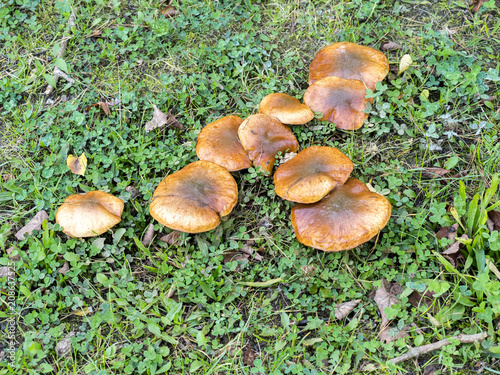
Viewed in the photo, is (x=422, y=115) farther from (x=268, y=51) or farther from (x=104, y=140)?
(x=104, y=140)

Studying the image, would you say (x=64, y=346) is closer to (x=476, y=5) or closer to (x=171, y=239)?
(x=171, y=239)

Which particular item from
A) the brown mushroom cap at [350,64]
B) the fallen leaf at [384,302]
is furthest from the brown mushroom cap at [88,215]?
the brown mushroom cap at [350,64]

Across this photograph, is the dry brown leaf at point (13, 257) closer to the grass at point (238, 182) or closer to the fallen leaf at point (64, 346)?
the grass at point (238, 182)

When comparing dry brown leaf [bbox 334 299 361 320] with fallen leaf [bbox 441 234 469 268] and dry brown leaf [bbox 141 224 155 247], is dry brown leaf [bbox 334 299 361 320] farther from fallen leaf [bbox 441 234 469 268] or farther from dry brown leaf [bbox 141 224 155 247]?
dry brown leaf [bbox 141 224 155 247]

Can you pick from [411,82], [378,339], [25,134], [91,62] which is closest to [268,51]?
[411,82]

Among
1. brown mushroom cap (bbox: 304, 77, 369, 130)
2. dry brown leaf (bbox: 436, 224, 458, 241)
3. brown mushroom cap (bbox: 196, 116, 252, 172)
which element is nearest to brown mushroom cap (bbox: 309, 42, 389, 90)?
brown mushroom cap (bbox: 304, 77, 369, 130)
